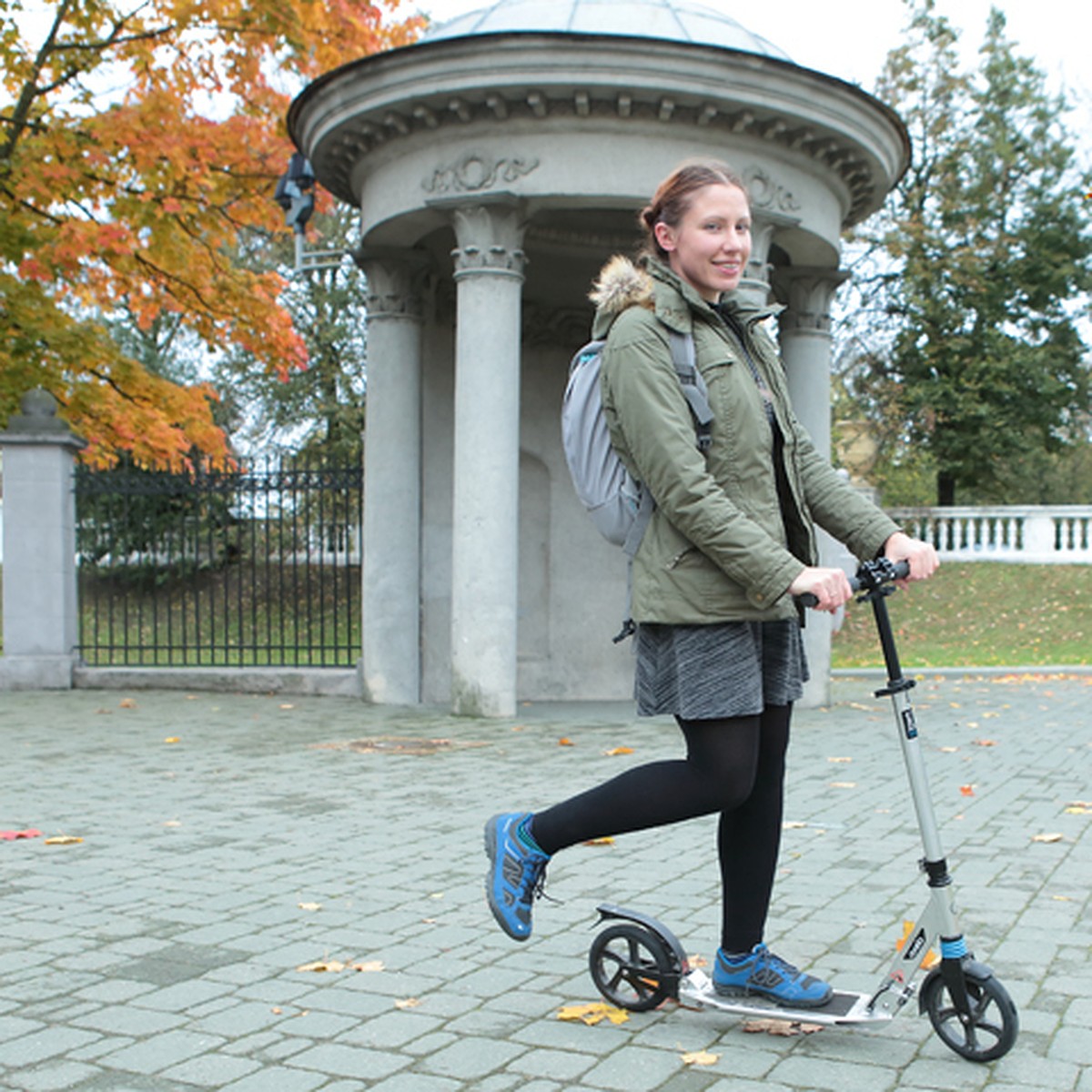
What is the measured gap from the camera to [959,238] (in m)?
31.2

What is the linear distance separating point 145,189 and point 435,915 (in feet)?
36.4

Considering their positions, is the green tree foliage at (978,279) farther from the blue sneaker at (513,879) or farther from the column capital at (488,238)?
the blue sneaker at (513,879)

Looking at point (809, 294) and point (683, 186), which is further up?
point (809, 294)

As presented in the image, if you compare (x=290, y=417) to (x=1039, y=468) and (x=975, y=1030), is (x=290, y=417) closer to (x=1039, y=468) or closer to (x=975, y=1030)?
(x=1039, y=468)

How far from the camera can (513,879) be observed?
11.3 feet

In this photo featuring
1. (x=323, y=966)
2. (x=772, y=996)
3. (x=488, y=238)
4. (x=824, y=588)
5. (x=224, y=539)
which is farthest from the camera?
(x=224, y=539)

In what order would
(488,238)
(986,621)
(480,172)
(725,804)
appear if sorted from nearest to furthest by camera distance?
1. (725,804)
2. (480,172)
3. (488,238)
4. (986,621)

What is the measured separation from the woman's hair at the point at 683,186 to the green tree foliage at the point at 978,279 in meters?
28.6

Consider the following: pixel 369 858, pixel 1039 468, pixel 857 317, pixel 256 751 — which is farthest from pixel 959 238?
pixel 369 858

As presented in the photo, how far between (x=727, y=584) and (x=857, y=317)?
1203 inches

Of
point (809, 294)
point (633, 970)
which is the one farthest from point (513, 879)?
point (809, 294)

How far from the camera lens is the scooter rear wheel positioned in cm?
341

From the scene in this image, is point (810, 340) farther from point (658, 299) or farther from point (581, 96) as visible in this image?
point (658, 299)

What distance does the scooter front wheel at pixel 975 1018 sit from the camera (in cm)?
300
